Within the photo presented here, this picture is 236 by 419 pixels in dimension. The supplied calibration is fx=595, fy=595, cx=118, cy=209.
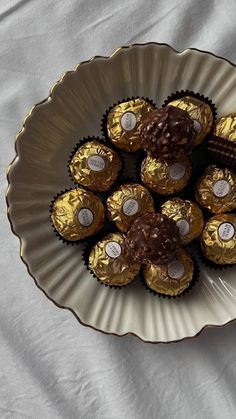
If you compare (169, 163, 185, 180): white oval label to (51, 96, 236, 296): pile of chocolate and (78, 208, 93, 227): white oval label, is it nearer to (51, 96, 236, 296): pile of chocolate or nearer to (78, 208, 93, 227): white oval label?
(51, 96, 236, 296): pile of chocolate

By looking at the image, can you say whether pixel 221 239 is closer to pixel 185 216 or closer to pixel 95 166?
pixel 185 216

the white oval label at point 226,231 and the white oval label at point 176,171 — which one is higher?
the white oval label at point 176,171

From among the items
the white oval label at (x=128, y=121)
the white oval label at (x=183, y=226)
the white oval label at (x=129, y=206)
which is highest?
→ the white oval label at (x=128, y=121)

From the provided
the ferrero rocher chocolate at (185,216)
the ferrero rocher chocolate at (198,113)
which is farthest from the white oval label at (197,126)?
the ferrero rocher chocolate at (185,216)

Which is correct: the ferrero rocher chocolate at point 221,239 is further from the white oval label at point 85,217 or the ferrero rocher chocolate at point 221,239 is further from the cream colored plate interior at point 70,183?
the white oval label at point 85,217

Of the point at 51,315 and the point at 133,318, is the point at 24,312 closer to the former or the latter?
the point at 51,315

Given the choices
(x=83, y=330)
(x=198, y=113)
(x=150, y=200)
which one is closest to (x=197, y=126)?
(x=198, y=113)

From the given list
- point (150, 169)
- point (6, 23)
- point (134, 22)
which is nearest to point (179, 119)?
point (150, 169)

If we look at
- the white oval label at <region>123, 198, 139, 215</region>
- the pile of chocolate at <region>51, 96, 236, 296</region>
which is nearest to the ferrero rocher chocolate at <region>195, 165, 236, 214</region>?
the pile of chocolate at <region>51, 96, 236, 296</region>
